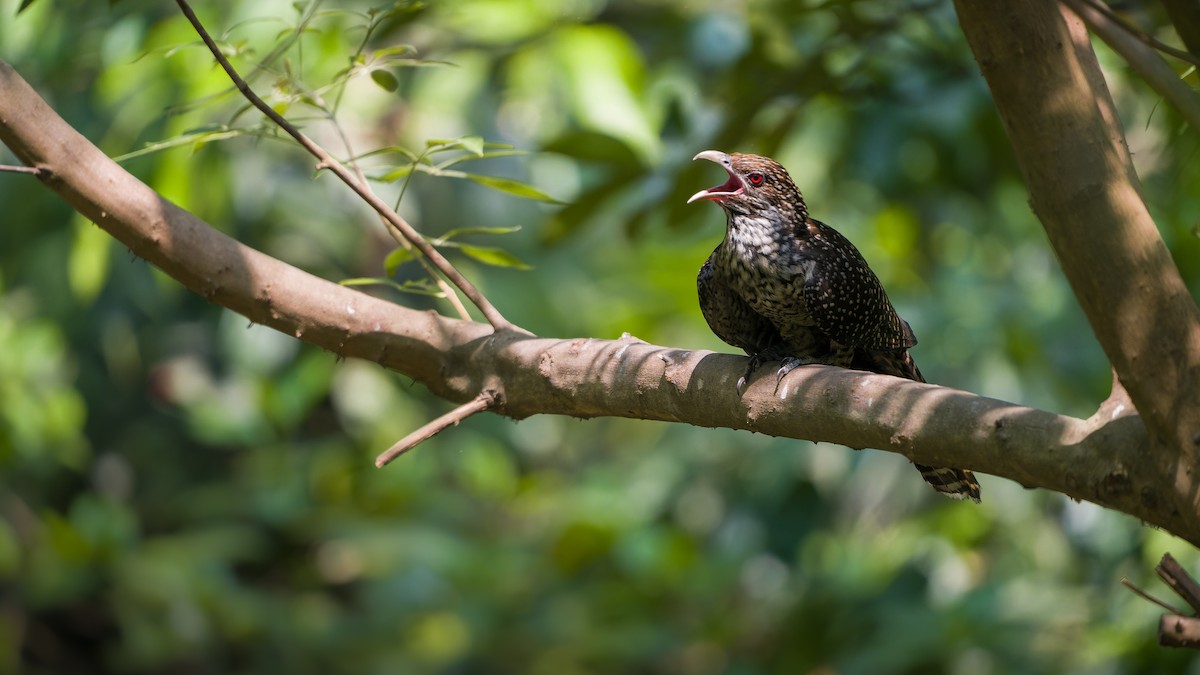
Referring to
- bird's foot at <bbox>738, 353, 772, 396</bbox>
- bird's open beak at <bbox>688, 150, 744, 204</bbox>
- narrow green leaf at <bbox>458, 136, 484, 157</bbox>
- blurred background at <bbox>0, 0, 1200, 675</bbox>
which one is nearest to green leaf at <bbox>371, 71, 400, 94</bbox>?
blurred background at <bbox>0, 0, 1200, 675</bbox>

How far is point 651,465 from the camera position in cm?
609

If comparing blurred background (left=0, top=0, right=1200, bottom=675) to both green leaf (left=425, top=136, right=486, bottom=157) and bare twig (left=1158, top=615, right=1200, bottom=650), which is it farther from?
bare twig (left=1158, top=615, right=1200, bottom=650)

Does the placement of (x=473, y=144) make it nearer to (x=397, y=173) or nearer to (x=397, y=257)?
(x=397, y=173)

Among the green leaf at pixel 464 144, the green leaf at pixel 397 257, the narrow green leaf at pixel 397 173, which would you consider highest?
the green leaf at pixel 464 144

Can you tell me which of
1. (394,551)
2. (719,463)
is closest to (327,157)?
(719,463)

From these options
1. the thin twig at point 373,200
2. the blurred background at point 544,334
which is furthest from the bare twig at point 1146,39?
the thin twig at point 373,200

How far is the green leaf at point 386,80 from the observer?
7.76 ft

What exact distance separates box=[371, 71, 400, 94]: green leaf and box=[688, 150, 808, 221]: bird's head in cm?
71

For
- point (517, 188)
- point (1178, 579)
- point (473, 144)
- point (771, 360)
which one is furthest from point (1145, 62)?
point (517, 188)

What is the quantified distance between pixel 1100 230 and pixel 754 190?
137cm

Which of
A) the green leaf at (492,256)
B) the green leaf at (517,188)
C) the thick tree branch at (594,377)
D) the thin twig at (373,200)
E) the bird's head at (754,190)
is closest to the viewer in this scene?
the thick tree branch at (594,377)

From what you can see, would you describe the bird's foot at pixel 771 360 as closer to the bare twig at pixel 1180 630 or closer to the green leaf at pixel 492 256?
the green leaf at pixel 492 256

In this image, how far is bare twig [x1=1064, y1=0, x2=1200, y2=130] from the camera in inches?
56.6

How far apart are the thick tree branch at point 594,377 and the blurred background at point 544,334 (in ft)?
0.62
